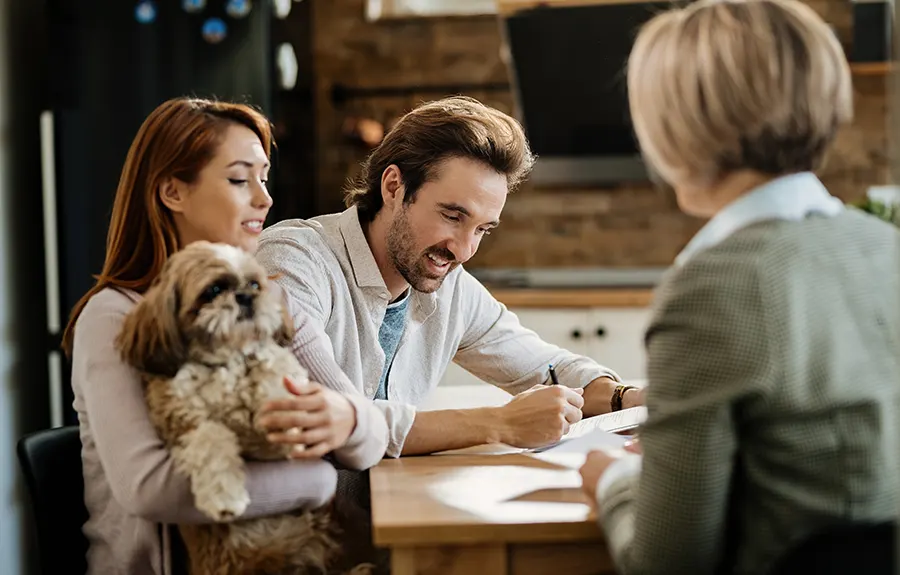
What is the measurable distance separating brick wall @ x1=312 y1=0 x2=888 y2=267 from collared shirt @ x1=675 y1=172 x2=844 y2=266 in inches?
123

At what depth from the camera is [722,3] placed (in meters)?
1.16

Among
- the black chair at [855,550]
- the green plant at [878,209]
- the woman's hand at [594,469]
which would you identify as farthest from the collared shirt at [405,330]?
the black chair at [855,550]

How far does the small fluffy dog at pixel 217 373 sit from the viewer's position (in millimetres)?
Result: 1227

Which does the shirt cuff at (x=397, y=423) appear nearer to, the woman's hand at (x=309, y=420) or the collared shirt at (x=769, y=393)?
the woman's hand at (x=309, y=420)

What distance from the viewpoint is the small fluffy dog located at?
4.02 feet

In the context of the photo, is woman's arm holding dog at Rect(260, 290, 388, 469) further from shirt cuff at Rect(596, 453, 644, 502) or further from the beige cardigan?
shirt cuff at Rect(596, 453, 644, 502)

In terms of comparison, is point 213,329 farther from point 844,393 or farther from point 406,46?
point 406,46

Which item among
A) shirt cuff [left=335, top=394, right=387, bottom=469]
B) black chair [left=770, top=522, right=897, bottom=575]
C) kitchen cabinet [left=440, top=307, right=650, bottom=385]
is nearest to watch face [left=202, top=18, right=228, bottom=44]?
kitchen cabinet [left=440, top=307, right=650, bottom=385]

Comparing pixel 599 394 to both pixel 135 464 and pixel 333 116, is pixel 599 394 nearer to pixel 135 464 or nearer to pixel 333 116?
pixel 135 464

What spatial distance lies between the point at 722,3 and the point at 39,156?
2753mm

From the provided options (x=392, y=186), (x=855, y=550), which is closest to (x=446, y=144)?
(x=392, y=186)

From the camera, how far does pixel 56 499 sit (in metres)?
1.53

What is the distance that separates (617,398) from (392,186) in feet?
2.01

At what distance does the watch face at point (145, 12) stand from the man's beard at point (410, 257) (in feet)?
5.71
